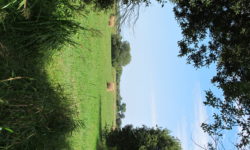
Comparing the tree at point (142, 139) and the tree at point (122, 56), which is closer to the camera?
the tree at point (142, 139)

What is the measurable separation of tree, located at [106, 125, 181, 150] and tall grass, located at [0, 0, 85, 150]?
9.82 m

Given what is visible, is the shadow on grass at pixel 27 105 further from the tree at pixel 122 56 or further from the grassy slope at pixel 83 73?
the tree at pixel 122 56

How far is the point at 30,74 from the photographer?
16.9ft

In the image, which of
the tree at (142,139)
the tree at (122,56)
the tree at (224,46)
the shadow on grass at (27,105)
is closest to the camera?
the shadow on grass at (27,105)

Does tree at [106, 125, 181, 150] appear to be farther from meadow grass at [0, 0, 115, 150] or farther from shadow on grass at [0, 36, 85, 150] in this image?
shadow on grass at [0, 36, 85, 150]

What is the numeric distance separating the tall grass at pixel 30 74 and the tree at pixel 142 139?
982cm

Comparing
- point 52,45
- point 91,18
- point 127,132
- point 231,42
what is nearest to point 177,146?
point 127,132

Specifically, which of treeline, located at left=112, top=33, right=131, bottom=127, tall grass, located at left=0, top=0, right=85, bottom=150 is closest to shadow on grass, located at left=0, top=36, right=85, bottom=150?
tall grass, located at left=0, top=0, right=85, bottom=150

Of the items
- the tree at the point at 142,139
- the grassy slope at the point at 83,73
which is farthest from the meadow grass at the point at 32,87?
the tree at the point at 142,139

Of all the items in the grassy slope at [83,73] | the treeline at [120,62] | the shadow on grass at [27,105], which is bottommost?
the shadow on grass at [27,105]

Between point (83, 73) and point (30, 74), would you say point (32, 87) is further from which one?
point (83, 73)

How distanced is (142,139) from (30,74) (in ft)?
36.7

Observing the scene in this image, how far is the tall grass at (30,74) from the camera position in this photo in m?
4.33

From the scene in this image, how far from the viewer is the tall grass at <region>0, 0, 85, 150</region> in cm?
433
